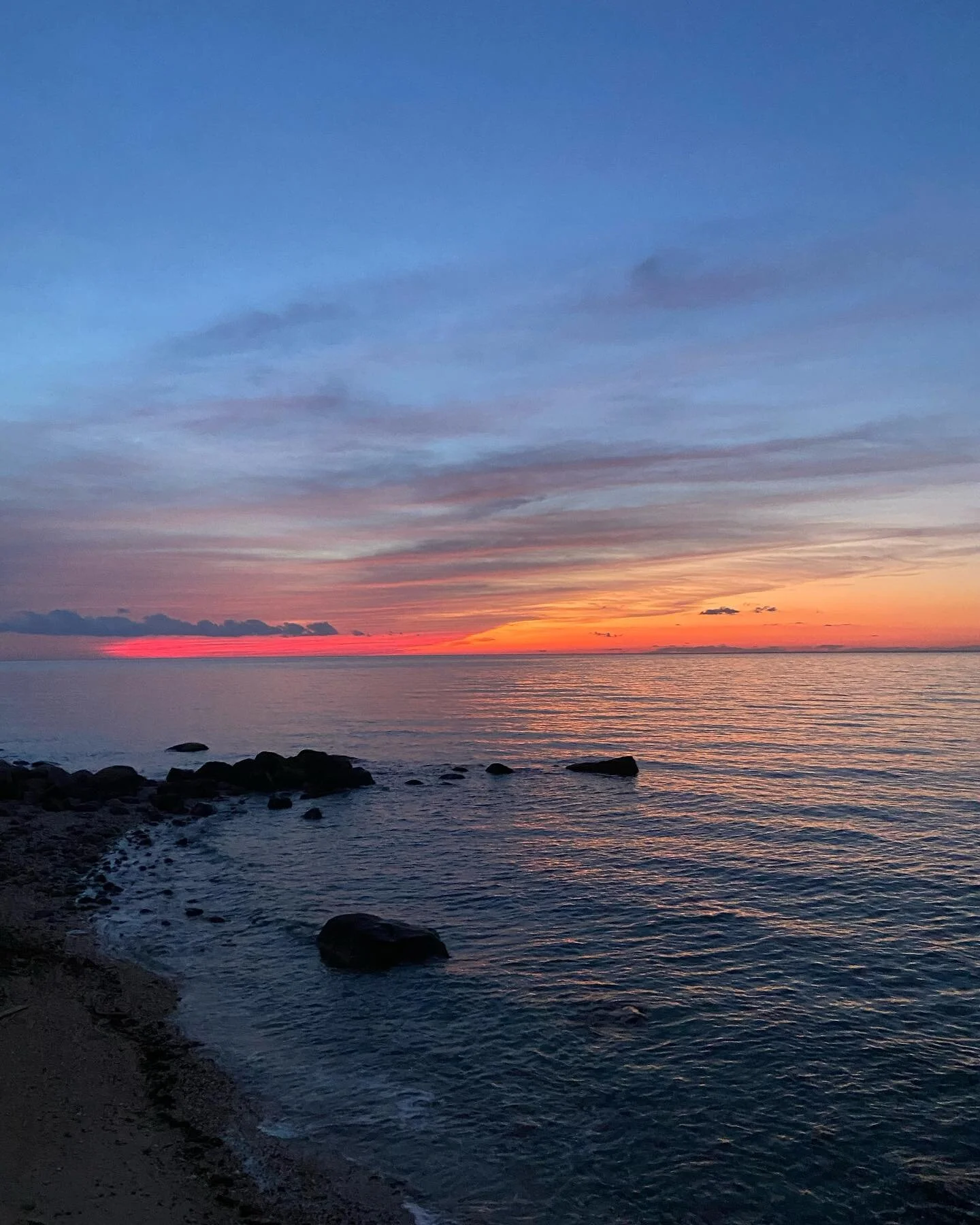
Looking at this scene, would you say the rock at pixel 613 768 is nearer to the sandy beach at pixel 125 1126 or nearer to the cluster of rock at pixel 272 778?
the cluster of rock at pixel 272 778

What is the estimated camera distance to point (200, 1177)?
34.1 ft

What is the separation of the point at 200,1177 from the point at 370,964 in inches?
320

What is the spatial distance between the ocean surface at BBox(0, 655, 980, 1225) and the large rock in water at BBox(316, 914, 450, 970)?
0.38 metres

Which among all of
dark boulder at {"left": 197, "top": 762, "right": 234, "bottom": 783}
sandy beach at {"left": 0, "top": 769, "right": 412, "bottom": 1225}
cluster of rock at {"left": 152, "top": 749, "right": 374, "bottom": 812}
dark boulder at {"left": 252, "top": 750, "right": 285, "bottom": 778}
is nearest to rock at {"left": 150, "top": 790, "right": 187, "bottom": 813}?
cluster of rock at {"left": 152, "top": 749, "right": 374, "bottom": 812}

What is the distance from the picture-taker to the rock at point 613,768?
155 feet

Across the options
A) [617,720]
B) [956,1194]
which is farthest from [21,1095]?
[617,720]

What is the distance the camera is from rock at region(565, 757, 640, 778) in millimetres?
47312

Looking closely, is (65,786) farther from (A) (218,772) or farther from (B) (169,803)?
(A) (218,772)

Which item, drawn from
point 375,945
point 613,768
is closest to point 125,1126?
point 375,945

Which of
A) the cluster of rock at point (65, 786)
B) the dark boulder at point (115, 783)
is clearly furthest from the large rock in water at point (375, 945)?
the dark boulder at point (115, 783)

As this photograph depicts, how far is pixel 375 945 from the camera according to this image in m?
18.5

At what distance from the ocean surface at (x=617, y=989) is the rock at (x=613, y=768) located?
1998mm

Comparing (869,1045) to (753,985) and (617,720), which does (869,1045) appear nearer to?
Result: (753,985)

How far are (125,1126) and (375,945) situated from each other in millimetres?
7550
